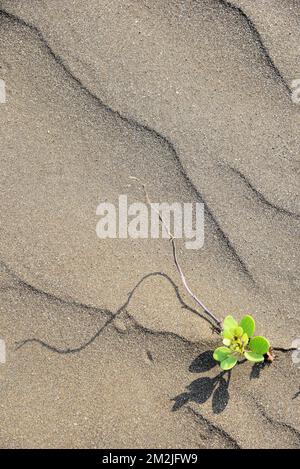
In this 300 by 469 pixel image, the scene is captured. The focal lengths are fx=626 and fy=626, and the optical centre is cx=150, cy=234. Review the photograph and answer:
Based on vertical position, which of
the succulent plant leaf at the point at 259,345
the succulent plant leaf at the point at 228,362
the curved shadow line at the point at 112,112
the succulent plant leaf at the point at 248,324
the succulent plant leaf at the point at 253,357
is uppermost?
the curved shadow line at the point at 112,112

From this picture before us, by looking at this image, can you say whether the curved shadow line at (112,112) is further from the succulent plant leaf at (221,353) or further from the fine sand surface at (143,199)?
the succulent plant leaf at (221,353)

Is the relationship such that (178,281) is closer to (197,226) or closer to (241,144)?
(197,226)

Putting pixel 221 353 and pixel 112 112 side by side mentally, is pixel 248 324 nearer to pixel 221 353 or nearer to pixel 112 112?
pixel 221 353

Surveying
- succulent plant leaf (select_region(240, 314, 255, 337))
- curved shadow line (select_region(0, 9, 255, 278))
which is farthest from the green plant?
curved shadow line (select_region(0, 9, 255, 278))

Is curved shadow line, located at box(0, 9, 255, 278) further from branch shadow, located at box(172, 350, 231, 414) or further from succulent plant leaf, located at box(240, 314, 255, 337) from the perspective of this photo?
branch shadow, located at box(172, 350, 231, 414)

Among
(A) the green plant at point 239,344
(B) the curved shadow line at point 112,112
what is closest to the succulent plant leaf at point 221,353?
(A) the green plant at point 239,344

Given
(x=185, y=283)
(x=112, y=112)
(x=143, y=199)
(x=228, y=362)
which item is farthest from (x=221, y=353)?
(x=112, y=112)
